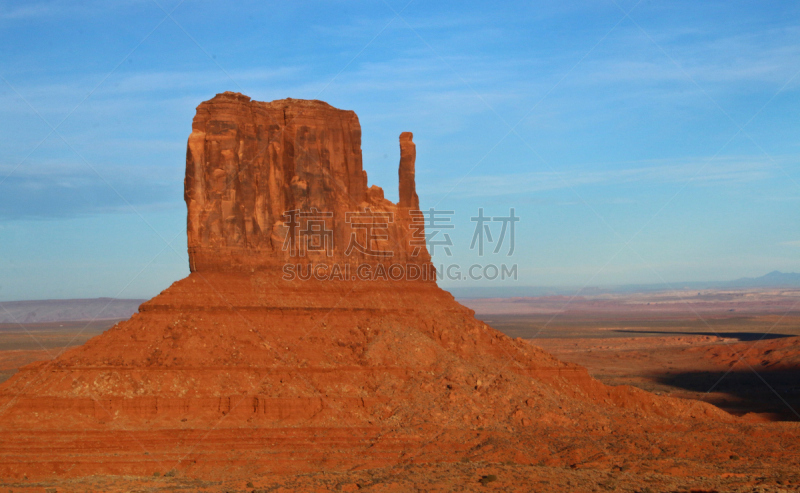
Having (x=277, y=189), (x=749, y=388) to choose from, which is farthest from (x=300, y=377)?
(x=749, y=388)

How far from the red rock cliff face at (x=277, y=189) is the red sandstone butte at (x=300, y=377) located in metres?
0.10

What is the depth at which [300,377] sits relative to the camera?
123 ft

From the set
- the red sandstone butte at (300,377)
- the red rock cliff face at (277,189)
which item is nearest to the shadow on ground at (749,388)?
the red sandstone butte at (300,377)

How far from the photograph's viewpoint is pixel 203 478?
31141 mm

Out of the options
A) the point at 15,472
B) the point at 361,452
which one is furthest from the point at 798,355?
the point at 15,472

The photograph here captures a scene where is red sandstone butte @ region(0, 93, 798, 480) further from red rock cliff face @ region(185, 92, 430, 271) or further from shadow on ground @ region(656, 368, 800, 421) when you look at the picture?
shadow on ground @ region(656, 368, 800, 421)

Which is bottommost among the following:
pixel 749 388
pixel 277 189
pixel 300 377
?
pixel 749 388

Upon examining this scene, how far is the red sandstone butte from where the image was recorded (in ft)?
109

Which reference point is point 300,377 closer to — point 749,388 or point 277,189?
point 277,189

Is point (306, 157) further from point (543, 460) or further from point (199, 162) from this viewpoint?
point (543, 460)

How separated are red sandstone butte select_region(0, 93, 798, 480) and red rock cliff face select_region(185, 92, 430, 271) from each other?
0.10 meters

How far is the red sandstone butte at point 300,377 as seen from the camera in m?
33.2

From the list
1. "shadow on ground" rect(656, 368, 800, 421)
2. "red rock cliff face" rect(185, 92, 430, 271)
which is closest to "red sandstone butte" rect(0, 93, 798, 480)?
"red rock cliff face" rect(185, 92, 430, 271)

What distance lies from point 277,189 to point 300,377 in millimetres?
11545
